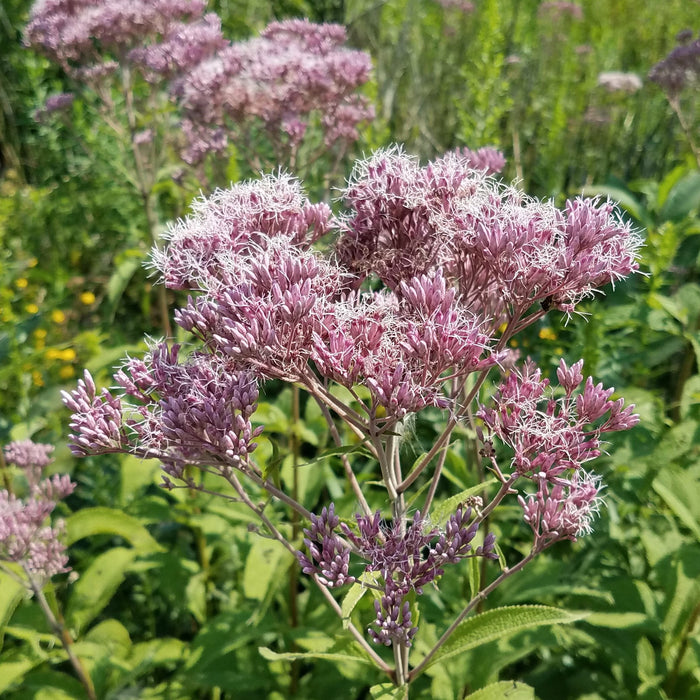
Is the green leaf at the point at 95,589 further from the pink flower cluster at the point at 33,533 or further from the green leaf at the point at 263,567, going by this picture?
the green leaf at the point at 263,567

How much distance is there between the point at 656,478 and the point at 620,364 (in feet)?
1.56

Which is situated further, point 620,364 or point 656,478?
point 620,364

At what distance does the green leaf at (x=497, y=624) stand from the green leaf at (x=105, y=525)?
117 cm

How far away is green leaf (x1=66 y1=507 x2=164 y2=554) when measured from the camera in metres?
2.23

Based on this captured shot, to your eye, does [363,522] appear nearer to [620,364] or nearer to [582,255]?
[582,255]

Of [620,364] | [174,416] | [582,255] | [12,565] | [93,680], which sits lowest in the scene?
[93,680]

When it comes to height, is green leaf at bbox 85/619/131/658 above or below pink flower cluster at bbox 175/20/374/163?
below

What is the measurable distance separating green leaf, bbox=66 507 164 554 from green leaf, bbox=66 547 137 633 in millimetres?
257

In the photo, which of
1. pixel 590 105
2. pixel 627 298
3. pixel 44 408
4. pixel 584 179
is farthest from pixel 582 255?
pixel 590 105

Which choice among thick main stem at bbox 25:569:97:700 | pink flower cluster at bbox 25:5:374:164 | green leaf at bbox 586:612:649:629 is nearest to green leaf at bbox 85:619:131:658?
thick main stem at bbox 25:569:97:700

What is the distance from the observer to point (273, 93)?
2980 millimetres

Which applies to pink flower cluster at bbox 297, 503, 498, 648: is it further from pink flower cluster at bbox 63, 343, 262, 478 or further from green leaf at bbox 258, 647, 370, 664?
pink flower cluster at bbox 63, 343, 262, 478

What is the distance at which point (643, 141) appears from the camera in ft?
14.9

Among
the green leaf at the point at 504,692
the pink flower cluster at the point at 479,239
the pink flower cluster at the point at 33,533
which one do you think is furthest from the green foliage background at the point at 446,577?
the pink flower cluster at the point at 479,239
